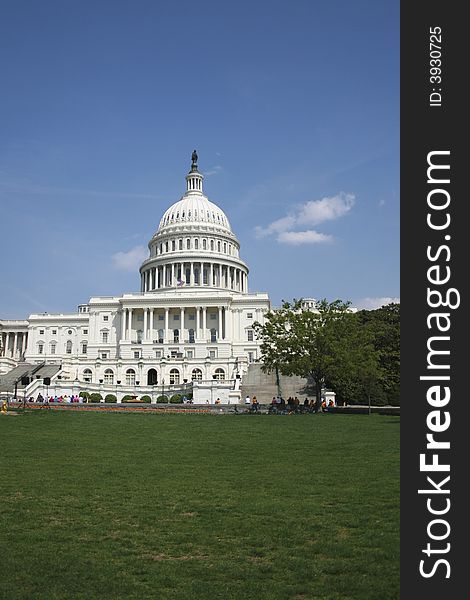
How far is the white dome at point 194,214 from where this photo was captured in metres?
152

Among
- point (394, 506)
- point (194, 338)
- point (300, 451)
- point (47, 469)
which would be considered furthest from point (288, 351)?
point (194, 338)

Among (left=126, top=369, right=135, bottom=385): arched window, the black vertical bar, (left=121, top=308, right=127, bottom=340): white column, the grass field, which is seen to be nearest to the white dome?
(left=121, top=308, right=127, bottom=340): white column

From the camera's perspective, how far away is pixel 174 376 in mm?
105750

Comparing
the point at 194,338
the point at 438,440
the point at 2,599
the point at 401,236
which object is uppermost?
the point at 194,338

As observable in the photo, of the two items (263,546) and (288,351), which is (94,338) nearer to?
(288,351)

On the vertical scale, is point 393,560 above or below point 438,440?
below

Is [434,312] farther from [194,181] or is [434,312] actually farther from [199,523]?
[194,181]

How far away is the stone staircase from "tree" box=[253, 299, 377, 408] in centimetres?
1499

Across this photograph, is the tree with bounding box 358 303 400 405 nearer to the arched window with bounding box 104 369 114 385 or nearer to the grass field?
the arched window with bounding box 104 369 114 385

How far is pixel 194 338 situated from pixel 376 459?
10308cm

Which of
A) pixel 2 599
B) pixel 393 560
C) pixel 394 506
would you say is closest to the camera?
pixel 2 599

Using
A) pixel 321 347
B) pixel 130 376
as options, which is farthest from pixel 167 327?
pixel 321 347

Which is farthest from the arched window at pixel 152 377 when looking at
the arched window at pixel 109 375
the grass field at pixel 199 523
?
the grass field at pixel 199 523

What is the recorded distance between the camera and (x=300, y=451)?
26.3 metres
